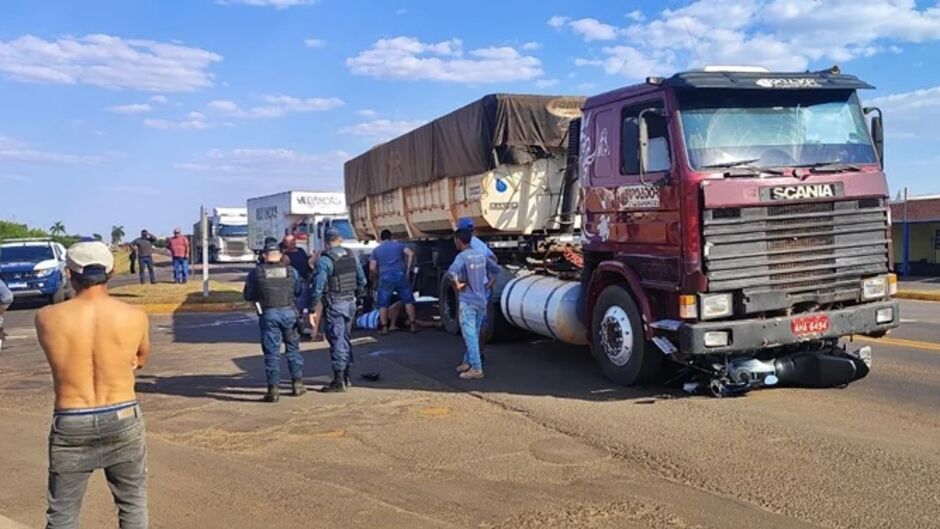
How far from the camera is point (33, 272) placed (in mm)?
21281

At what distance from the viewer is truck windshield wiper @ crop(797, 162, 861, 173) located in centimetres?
775

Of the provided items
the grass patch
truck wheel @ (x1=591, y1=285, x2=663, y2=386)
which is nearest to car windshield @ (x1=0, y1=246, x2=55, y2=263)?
the grass patch

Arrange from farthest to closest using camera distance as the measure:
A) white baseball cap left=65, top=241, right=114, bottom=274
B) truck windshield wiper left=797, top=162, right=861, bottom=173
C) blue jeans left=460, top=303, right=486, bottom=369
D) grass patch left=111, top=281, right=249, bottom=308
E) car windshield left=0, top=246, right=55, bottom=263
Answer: car windshield left=0, top=246, right=55, bottom=263 → grass patch left=111, top=281, right=249, bottom=308 → blue jeans left=460, top=303, right=486, bottom=369 → truck windshield wiper left=797, top=162, right=861, bottom=173 → white baseball cap left=65, top=241, right=114, bottom=274

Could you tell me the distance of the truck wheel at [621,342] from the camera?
8.41 meters

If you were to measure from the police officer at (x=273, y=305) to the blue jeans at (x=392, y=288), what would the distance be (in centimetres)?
535

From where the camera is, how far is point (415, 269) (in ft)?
50.9

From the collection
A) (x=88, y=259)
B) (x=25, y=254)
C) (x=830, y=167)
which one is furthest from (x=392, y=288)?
(x=25, y=254)

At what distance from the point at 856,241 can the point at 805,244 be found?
55 cm

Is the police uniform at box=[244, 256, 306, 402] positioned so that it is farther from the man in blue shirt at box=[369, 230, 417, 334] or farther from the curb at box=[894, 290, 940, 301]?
the curb at box=[894, 290, 940, 301]

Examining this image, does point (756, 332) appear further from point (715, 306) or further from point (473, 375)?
point (473, 375)

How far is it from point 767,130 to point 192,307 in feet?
49.9

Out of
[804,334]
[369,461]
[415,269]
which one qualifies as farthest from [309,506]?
[415,269]

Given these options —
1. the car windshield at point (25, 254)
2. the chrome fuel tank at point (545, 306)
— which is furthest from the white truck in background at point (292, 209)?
the chrome fuel tank at point (545, 306)

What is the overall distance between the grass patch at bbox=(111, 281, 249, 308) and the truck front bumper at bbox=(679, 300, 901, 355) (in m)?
14.5
